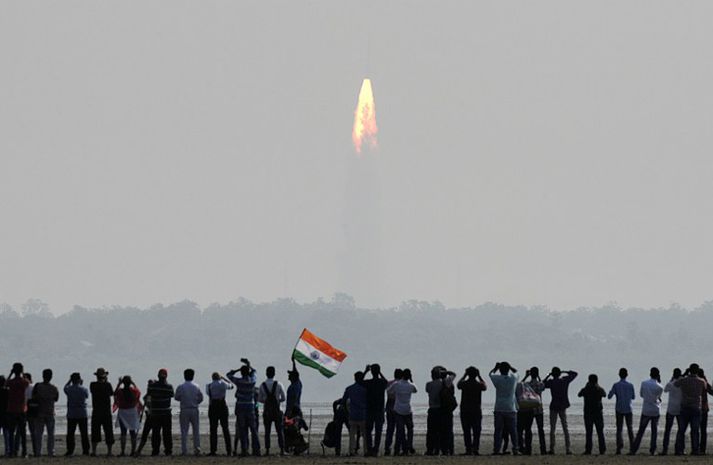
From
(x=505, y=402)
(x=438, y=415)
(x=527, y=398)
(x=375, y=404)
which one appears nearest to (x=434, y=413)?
(x=438, y=415)

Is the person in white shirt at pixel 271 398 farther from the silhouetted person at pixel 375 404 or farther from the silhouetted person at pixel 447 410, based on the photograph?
the silhouetted person at pixel 447 410

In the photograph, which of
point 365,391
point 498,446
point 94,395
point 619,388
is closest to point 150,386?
point 94,395

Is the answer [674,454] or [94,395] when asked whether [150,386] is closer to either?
[94,395]

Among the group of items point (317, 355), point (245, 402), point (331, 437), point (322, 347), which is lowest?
point (331, 437)

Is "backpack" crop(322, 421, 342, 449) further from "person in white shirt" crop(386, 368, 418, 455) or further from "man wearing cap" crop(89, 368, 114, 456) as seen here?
"man wearing cap" crop(89, 368, 114, 456)

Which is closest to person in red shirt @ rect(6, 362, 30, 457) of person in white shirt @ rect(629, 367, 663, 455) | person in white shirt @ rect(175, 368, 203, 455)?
person in white shirt @ rect(175, 368, 203, 455)

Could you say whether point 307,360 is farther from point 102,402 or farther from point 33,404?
point 33,404
